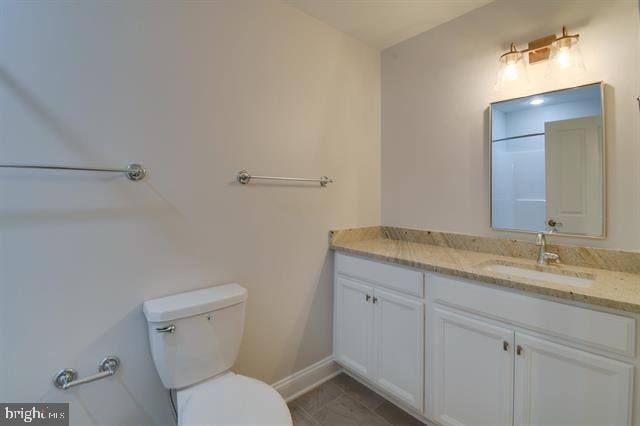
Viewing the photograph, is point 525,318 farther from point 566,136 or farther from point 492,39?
point 492,39

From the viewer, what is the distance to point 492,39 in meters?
1.73

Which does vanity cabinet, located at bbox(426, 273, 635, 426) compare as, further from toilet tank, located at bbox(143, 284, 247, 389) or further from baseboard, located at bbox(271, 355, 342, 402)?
toilet tank, located at bbox(143, 284, 247, 389)

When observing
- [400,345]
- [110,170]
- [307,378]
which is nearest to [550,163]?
[400,345]

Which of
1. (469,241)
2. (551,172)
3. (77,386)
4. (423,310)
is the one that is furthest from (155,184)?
(551,172)

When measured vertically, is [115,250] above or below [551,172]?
below

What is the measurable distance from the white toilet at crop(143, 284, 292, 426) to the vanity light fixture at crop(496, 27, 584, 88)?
6.08 ft

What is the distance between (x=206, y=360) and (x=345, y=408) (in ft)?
3.06

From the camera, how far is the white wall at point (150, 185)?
3.48ft

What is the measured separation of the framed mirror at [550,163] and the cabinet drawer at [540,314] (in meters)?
0.59

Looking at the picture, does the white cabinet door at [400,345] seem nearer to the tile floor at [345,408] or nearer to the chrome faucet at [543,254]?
the tile floor at [345,408]

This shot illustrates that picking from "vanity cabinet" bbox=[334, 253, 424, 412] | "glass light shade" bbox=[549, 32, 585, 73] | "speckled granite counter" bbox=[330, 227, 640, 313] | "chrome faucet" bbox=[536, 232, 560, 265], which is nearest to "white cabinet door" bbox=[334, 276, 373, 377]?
"vanity cabinet" bbox=[334, 253, 424, 412]

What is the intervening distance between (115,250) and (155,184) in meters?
0.32

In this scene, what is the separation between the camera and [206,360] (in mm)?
1290

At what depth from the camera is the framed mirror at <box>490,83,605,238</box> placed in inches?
56.4
